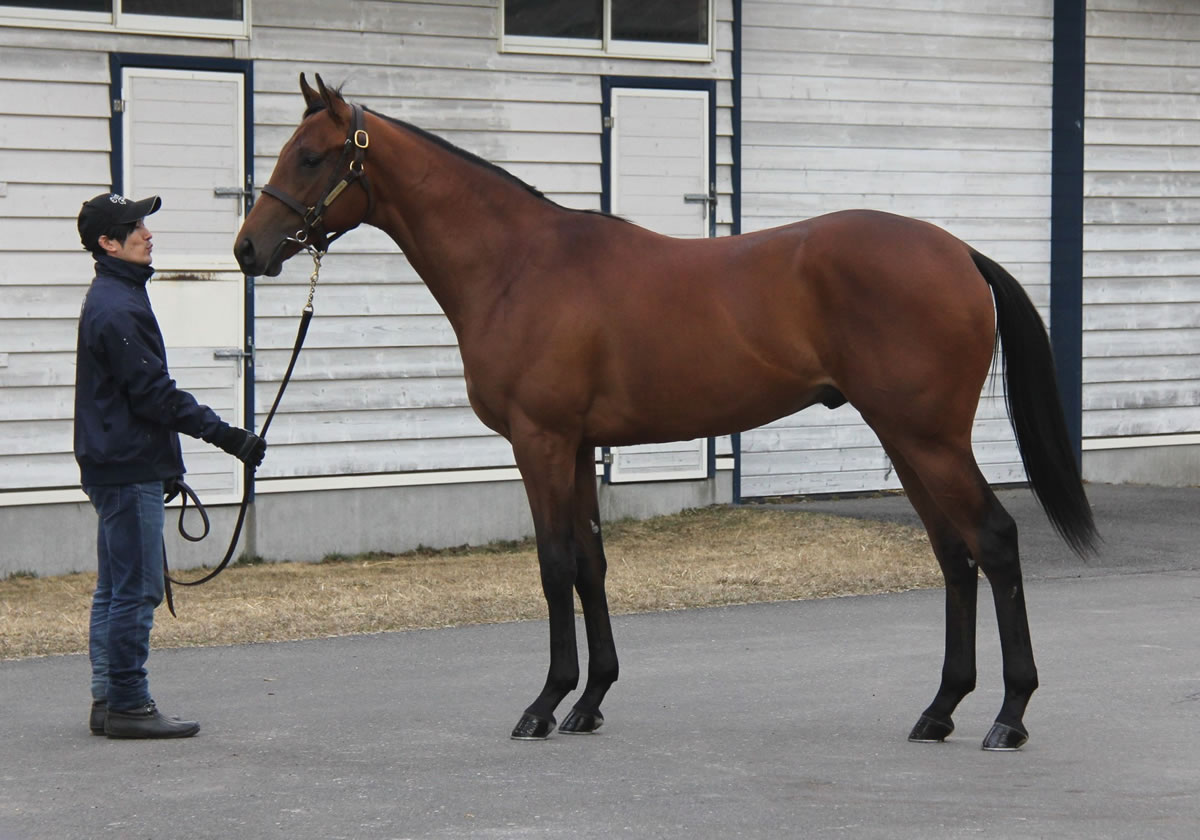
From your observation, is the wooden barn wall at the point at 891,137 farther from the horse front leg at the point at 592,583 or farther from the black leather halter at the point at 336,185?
the black leather halter at the point at 336,185

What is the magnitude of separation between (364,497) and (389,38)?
305cm

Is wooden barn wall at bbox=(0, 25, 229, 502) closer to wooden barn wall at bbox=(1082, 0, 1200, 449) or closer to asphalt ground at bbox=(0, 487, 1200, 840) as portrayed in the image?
asphalt ground at bbox=(0, 487, 1200, 840)

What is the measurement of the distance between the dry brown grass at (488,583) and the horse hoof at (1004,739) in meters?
3.28

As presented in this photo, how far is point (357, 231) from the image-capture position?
11.2 m

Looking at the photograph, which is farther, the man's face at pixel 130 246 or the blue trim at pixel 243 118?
the blue trim at pixel 243 118

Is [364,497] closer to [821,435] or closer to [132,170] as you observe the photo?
[132,170]

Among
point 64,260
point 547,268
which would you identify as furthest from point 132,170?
point 547,268

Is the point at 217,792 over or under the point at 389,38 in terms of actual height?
under

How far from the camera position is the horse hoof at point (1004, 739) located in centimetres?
588

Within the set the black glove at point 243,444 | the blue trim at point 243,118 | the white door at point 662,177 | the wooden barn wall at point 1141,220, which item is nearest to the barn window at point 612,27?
the white door at point 662,177

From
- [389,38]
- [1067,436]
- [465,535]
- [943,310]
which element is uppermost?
[389,38]

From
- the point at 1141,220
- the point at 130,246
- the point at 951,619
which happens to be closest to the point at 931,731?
the point at 951,619

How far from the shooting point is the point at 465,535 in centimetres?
1159

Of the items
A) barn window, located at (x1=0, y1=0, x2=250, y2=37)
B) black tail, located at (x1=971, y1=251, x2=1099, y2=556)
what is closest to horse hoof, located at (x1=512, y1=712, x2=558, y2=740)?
black tail, located at (x1=971, y1=251, x2=1099, y2=556)
